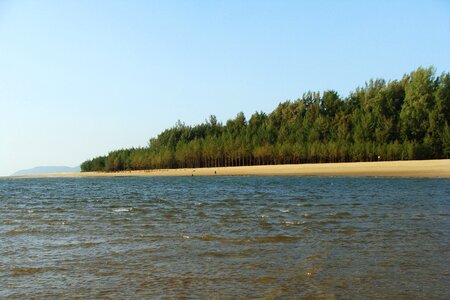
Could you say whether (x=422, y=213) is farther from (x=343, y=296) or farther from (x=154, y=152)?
(x=154, y=152)

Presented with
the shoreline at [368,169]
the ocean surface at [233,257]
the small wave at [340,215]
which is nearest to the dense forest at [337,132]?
the shoreline at [368,169]

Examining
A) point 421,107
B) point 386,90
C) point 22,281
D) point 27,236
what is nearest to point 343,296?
point 22,281

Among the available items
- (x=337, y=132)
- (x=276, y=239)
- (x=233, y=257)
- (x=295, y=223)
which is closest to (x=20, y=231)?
(x=233, y=257)

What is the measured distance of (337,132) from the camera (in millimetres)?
93938

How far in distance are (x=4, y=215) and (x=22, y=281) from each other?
13.3 metres

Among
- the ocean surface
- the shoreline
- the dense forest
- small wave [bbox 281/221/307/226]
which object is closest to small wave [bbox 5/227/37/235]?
the ocean surface

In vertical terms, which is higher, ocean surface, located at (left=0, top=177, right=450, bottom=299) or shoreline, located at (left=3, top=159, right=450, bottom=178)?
shoreline, located at (left=3, top=159, right=450, bottom=178)

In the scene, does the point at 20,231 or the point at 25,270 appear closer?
the point at 25,270

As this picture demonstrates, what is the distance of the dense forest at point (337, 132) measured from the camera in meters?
78.5

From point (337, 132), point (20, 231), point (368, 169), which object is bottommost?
point (20, 231)

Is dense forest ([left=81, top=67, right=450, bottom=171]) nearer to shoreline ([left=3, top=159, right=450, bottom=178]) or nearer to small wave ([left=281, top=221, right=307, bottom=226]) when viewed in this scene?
shoreline ([left=3, top=159, right=450, bottom=178])

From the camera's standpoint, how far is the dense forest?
78.5m

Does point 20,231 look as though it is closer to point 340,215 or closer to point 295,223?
point 295,223

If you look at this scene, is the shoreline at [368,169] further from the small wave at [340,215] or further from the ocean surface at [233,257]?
the ocean surface at [233,257]
